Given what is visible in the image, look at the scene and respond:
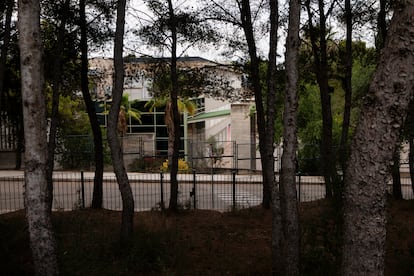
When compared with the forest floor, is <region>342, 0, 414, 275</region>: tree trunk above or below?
above

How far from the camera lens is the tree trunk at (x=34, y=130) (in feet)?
16.7

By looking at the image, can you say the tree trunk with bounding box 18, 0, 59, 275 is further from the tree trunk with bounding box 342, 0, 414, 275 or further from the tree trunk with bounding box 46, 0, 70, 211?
the tree trunk with bounding box 46, 0, 70, 211

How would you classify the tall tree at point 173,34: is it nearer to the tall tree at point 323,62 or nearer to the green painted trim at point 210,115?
the tall tree at point 323,62

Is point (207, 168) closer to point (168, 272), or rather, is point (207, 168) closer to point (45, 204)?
point (168, 272)

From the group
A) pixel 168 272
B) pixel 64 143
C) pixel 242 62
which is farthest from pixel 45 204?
pixel 64 143

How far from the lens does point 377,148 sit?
143 inches

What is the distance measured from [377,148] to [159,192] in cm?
1565

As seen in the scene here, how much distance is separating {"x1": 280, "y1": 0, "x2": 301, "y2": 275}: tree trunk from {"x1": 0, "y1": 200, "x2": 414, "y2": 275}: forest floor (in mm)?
789

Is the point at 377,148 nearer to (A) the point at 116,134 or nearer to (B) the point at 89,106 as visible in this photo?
(A) the point at 116,134

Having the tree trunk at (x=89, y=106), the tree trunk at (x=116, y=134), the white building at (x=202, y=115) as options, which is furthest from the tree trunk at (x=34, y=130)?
the white building at (x=202, y=115)

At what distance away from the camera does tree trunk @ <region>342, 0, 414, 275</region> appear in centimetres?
357

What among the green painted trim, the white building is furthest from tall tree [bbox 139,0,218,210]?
the green painted trim

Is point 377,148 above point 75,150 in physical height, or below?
above

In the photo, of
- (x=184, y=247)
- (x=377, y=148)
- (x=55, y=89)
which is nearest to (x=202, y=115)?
(x=55, y=89)
